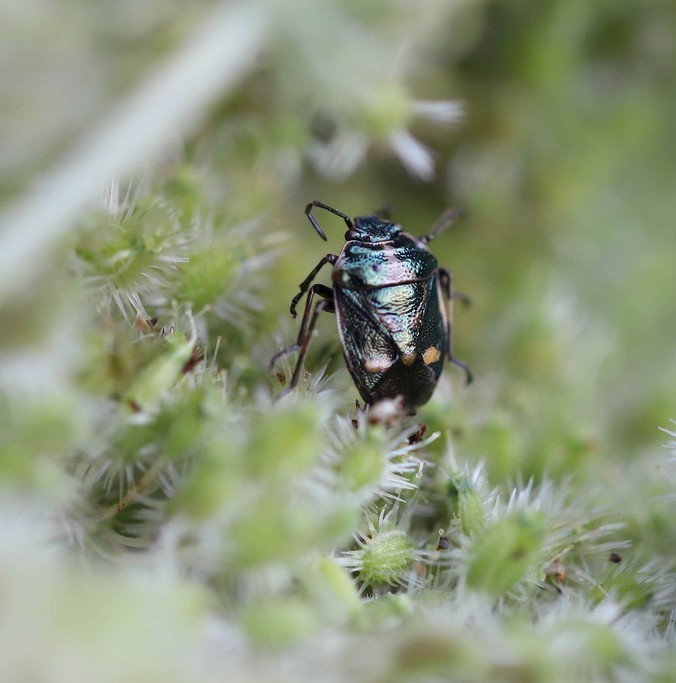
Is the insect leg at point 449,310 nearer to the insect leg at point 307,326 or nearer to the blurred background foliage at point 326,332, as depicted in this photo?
the blurred background foliage at point 326,332

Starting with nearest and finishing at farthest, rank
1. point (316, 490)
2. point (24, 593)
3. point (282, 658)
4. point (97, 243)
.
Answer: point (24, 593), point (282, 658), point (316, 490), point (97, 243)

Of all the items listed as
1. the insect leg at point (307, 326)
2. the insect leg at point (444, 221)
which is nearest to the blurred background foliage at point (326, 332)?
the insect leg at point (307, 326)

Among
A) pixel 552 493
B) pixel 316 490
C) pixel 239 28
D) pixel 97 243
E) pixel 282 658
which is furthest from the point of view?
pixel 239 28

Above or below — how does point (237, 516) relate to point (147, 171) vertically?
below

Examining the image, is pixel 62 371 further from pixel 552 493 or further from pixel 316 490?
pixel 552 493

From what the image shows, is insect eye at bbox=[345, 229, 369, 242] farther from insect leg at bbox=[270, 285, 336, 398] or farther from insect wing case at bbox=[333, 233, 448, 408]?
insect leg at bbox=[270, 285, 336, 398]

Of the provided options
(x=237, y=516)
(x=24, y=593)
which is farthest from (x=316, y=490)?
(x=24, y=593)

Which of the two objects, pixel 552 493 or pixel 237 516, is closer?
pixel 237 516

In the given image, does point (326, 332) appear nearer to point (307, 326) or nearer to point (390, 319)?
point (307, 326)
